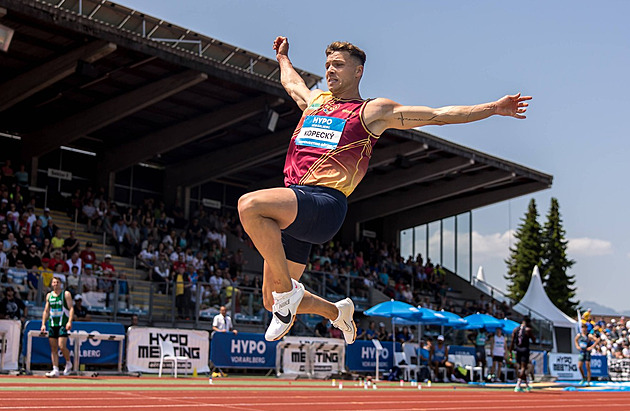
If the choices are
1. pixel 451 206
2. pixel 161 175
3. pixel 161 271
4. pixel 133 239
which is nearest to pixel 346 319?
pixel 161 271

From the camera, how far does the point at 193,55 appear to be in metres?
23.8

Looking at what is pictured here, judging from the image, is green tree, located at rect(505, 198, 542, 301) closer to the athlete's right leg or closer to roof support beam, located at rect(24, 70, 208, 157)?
roof support beam, located at rect(24, 70, 208, 157)

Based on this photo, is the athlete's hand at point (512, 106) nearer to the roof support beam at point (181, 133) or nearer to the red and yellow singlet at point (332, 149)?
the red and yellow singlet at point (332, 149)

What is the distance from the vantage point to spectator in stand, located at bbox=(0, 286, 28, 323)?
1748 cm

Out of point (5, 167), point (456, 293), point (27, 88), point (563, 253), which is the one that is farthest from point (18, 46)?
point (563, 253)

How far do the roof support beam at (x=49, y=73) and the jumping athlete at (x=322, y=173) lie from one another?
59.0ft

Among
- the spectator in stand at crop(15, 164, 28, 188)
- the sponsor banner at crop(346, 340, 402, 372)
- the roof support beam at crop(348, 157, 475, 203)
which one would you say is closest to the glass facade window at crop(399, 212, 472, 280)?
the roof support beam at crop(348, 157, 475, 203)

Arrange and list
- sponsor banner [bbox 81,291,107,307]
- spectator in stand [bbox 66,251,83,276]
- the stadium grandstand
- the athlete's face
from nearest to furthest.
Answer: the athlete's face < sponsor banner [bbox 81,291,107,307] < spectator in stand [bbox 66,251,83,276] < the stadium grandstand

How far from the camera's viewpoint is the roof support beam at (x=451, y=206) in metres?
39.2

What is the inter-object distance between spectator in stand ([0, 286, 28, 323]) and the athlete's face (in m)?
14.0

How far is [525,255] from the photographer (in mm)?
75188

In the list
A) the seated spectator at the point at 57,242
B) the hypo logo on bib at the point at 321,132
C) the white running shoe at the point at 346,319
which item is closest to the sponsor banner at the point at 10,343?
the seated spectator at the point at 57,242

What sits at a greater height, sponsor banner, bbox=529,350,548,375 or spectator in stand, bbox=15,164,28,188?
spectator in stand, bbox=15,164,28,188

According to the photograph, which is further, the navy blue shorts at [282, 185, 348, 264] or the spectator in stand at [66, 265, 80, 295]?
the spectator in stand at [66, 265, 80, 295]
